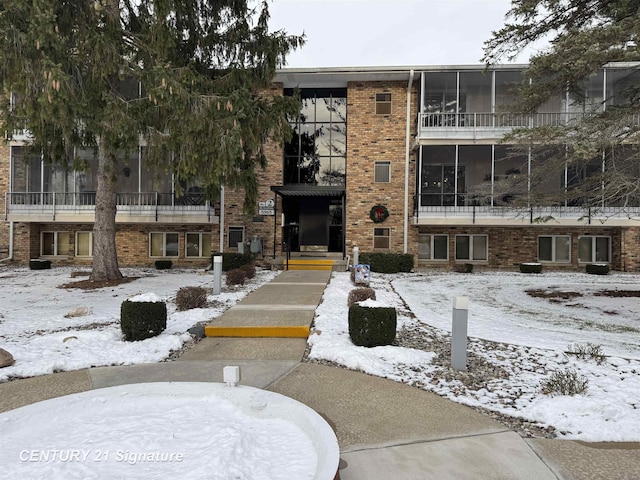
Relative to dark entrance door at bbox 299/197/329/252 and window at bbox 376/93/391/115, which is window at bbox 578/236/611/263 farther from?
dark entrance door at bbox 299/197/329/252

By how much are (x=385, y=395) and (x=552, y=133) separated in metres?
7.01

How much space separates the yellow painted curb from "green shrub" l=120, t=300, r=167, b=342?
3.14 ft

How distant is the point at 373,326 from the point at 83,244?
A: 1796 centimetres

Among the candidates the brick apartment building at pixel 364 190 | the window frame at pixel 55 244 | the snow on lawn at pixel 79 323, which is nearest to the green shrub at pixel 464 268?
the brick apartment building at pixel 364 190

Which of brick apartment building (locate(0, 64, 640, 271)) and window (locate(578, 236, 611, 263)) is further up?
brick apartment building (locate(0, 64, 640, 271))

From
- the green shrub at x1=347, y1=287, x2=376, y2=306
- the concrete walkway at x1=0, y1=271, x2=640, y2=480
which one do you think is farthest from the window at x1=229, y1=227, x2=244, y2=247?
the concrete walkway at x1=0, y1=271, x2=640, y2=480

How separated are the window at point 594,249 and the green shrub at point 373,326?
15.6 metres

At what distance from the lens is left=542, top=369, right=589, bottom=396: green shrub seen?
159 inches

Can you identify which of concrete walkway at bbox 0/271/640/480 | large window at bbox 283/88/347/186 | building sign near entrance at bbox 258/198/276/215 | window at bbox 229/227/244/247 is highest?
large window at bbox 283/88/347/186

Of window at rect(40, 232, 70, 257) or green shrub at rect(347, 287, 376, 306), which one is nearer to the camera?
green shrub at rect(347, 287, 376, 306)

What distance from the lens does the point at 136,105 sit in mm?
9711

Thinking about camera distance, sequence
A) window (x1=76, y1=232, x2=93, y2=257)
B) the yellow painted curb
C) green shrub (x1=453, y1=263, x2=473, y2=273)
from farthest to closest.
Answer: window (x1=76, y1=232, x2=93, y2=257)
green shrub (x1=453, y1=263, x2=473, y2=273)
the yellow painted curb

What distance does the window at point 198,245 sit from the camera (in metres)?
18.1

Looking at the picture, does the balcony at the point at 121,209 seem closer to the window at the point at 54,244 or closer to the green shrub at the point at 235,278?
the window at the point at 54,244
